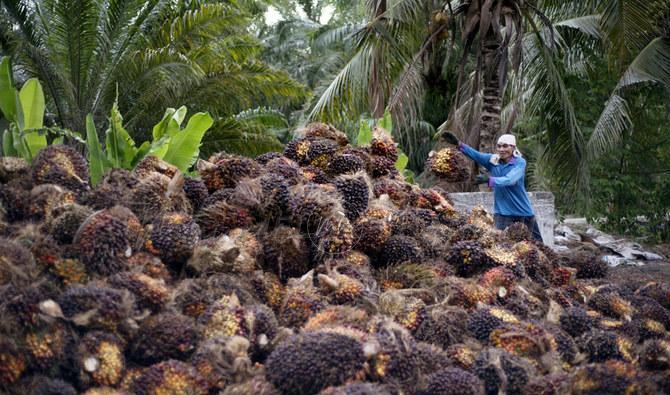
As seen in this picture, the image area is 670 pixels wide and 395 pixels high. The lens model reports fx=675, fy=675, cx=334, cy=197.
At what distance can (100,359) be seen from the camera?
1942mm

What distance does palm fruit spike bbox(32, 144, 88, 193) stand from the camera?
8.87 ft

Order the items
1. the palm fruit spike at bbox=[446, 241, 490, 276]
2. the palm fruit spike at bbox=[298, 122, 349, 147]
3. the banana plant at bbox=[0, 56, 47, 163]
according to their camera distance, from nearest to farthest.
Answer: the palm fruit spike at bbox=[446, 241, 490, 276], the banana plant at bbox=[0, 56, 47, 163], the palm fruit spike at bbox=[298, 122, 349, 147]

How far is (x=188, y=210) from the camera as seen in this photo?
283cm

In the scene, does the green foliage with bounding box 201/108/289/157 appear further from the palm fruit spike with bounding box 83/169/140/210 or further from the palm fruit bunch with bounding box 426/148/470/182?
the palm fruit spike with bounding box 83/169/140/210

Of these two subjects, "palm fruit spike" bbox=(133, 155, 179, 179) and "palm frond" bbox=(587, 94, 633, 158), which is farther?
"palm frond" bbox=(587, 94, 633, 158)

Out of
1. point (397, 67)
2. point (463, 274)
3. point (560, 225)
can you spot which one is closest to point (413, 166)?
point (560, 225)

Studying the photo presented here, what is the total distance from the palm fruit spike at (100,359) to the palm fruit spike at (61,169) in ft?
2.99

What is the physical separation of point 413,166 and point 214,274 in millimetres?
17624

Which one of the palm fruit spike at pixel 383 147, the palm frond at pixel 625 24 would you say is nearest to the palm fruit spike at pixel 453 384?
the palm fruit spike at pixel 383 147

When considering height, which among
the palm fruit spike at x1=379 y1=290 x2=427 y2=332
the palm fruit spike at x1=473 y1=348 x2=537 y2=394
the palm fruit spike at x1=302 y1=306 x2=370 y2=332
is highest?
the palm fruit spike at x1=302 y1=306 x2=370 y2=332

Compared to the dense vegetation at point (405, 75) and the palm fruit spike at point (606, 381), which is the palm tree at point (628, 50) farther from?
the palm fruit spike at point (606, 381)

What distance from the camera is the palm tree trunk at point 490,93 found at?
8.17 meters

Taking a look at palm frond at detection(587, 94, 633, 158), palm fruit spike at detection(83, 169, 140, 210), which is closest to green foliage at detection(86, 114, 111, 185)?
palm fruit spike at detection(83, 169, 140, 210)

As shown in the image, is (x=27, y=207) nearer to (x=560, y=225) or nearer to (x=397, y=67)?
(x=397, y=67)
